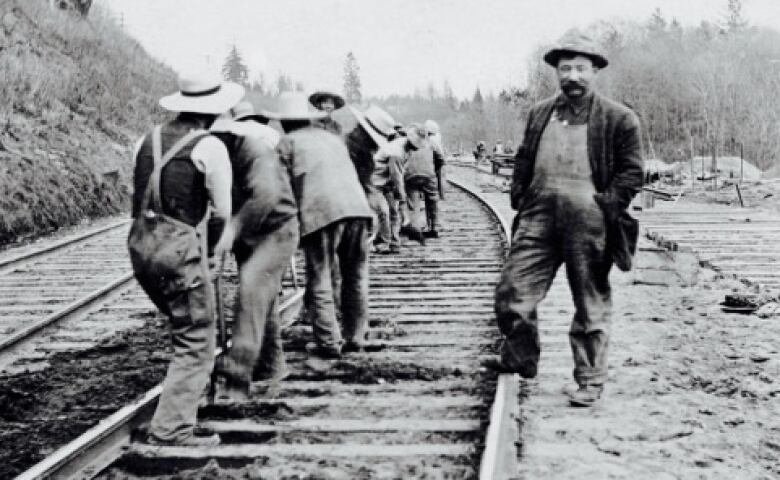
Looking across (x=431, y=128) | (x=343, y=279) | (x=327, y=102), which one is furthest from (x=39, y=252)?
(x=343, y=279)

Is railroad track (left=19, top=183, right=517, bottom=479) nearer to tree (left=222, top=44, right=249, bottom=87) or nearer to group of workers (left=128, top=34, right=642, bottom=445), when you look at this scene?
group of workers (left=128, top=34, right=642, bottom=445)

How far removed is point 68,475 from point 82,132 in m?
16.2

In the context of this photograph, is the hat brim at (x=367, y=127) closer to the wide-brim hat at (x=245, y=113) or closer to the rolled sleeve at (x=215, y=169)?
the wide-brim hat at (x=245, y=113)

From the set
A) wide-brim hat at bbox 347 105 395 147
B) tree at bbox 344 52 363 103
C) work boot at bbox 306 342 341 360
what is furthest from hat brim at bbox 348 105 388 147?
tree at bbox 344 52 363 103

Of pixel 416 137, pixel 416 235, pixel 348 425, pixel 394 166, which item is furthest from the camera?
pixel 416 235

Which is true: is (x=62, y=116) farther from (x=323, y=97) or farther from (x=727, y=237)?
(x=323, y=97)

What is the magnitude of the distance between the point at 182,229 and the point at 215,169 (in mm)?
331

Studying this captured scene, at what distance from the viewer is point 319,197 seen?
5.69 m

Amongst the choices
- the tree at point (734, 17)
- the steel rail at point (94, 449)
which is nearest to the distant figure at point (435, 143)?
the steel rail at point (94, 449)

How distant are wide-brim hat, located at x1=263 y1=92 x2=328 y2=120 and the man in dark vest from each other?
1534 mm

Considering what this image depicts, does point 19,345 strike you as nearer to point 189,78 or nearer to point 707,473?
point 189,78

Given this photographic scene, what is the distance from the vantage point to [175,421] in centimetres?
417

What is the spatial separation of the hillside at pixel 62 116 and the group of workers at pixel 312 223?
8591mm

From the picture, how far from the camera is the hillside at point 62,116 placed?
1416 centimetres
